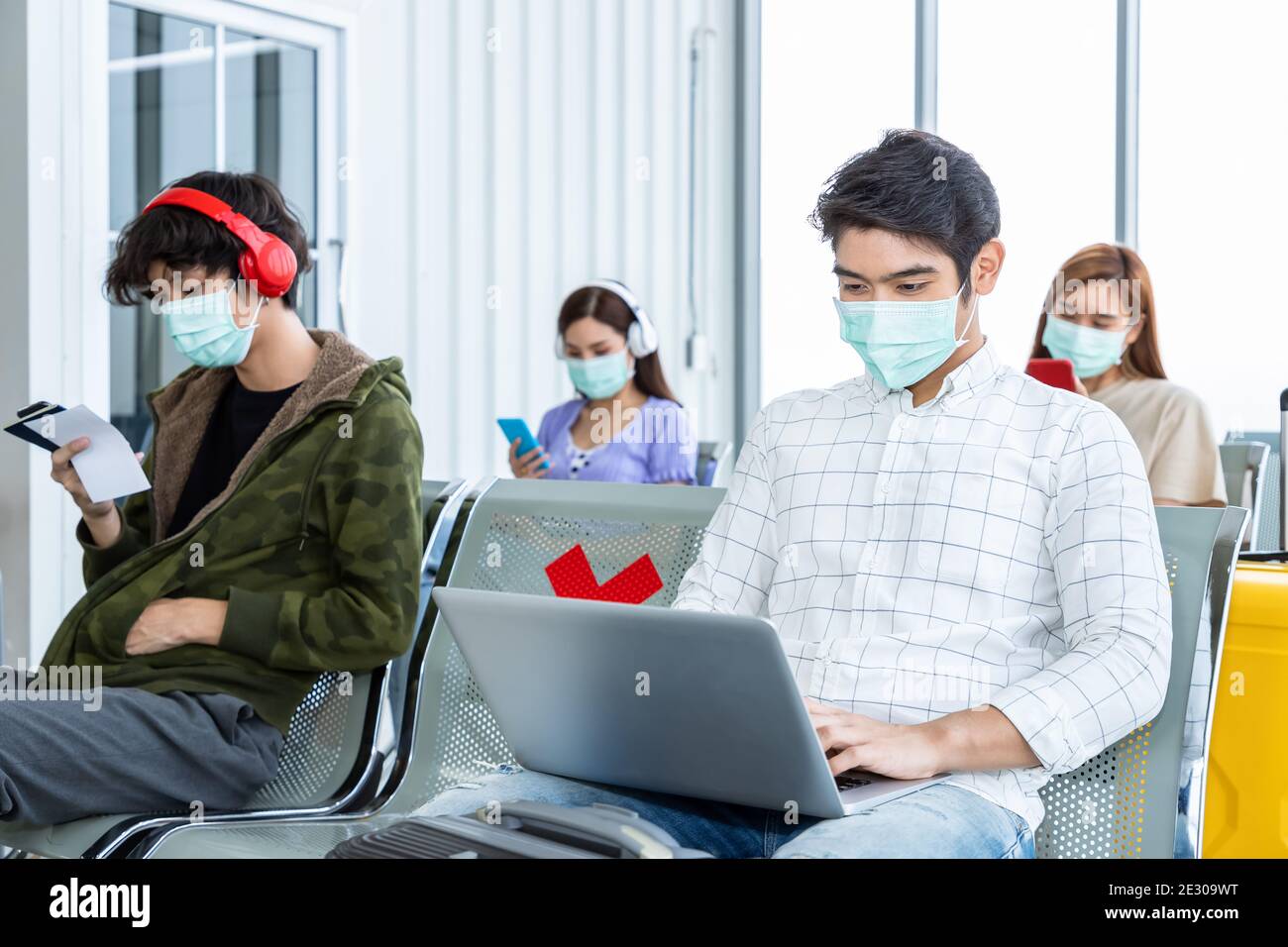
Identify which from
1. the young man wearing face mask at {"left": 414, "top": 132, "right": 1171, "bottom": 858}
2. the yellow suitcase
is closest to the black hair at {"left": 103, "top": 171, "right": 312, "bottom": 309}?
the young man wearing face mask at {"left": 414, "top": 132, "right": 1171, "bottom": 858}

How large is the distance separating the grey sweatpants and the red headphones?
2.14 feet

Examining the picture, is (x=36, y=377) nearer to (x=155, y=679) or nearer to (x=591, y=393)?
(x=591, y=393)

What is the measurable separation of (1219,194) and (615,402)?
8.01ft

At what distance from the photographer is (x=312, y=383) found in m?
2.08

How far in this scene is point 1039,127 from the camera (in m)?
5.22

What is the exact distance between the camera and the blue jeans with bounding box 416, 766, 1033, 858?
1307mm

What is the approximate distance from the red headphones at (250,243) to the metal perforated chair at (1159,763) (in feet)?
4.46

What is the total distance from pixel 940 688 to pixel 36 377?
2.91 m

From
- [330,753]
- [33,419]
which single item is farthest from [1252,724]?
[33,419]

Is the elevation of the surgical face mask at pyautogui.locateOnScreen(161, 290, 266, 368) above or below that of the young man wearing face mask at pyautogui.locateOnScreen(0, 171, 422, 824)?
above

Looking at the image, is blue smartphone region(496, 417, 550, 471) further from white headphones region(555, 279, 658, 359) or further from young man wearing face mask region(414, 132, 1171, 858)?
young man wearing face mask region(414, 132, 1171, 858)

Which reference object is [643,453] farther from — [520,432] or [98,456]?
[98,456]
